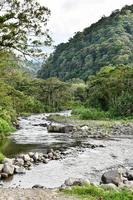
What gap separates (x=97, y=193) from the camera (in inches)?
777

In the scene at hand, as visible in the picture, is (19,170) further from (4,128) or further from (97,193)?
(4,128)

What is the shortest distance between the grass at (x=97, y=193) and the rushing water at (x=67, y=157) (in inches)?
233

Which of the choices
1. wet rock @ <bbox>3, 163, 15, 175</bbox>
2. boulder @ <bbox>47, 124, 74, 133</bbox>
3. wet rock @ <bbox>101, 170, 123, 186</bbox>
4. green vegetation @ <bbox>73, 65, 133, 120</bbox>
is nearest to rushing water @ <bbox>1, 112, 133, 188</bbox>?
wet rock @ <bbox>3, 163, 15, 175</bbox>

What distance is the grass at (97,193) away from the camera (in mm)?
18844

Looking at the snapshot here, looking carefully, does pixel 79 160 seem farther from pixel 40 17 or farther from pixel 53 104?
pixel 53 104

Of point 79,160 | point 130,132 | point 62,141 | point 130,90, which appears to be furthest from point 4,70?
point 130,90

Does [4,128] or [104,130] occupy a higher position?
[4,128]

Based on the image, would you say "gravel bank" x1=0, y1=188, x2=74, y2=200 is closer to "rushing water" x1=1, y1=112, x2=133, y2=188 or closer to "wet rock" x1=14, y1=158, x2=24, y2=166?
"rushing water" x1=1, y1=112, x2=133, y2=188

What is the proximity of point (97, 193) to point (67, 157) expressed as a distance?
1777cm

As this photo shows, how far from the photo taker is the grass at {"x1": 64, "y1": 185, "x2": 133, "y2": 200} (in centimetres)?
1884

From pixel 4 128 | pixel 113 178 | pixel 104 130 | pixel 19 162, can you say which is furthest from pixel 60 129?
pixel 113 178

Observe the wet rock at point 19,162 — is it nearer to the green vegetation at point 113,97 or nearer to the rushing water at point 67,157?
the rushing water at point 67,157

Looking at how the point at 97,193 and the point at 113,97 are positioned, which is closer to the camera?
the point at 97,193

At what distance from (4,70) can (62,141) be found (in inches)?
714
